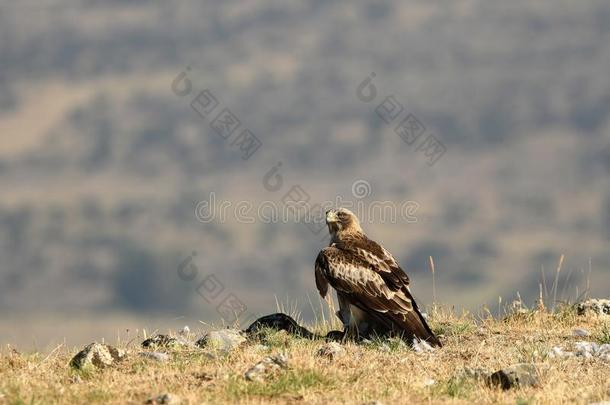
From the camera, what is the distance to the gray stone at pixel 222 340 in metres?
18.2

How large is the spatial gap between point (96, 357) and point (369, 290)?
568 cm

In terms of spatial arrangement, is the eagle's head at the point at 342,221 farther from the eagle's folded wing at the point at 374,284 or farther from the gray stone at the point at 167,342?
the gray stone at the point at 167,342

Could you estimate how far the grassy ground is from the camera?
13.9 m

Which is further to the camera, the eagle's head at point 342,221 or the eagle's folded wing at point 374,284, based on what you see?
the eagle's head at point 342,221

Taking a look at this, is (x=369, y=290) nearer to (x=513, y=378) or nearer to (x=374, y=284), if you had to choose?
(x=374, y=284)

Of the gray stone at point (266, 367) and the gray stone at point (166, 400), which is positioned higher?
the gray stone at point (266, 367)

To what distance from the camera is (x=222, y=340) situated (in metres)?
18.4

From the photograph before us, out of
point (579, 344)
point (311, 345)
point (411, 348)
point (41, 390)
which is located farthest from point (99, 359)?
point (579, 344)

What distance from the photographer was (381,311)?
19.7 meters

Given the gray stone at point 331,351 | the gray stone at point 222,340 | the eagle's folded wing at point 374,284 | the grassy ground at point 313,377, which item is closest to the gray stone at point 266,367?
the grassy ground at point 313,377

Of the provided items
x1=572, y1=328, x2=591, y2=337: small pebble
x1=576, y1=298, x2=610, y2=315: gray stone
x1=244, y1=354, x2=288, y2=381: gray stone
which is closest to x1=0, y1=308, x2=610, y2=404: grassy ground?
x1=244, y1=354, x2=288, y2=381: gray stone

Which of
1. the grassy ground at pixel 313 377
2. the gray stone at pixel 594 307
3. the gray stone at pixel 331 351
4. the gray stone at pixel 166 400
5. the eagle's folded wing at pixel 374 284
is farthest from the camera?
the gray stone at pixel 594 307

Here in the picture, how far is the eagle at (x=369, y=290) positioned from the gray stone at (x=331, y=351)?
7.26 feet

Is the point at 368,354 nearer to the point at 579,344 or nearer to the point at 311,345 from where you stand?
the point at 311,345
